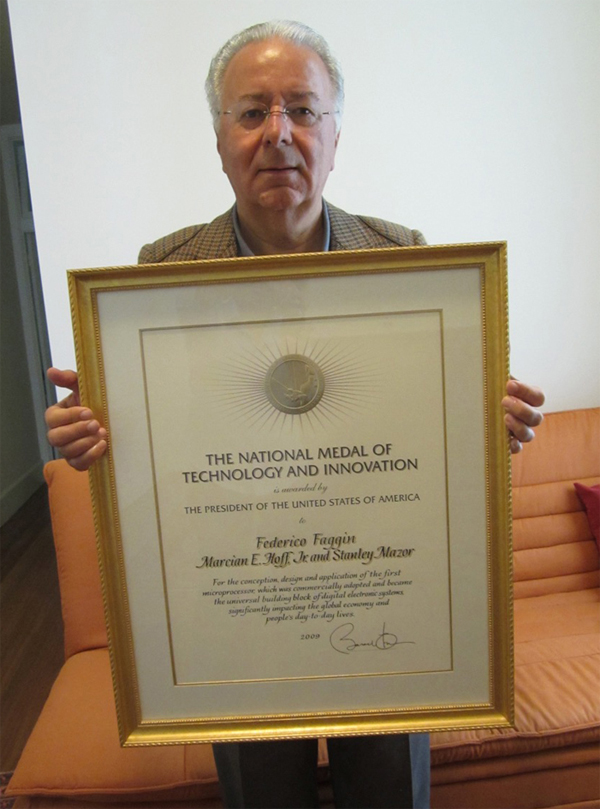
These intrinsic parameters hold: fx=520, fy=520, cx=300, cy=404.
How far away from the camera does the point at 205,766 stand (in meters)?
1.09

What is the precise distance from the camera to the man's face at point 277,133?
772 millimetres

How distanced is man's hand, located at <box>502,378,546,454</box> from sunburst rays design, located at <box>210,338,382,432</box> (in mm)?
161

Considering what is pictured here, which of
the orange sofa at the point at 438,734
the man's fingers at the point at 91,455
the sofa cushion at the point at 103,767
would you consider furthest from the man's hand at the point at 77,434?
the orange sofa at the point at 438,734

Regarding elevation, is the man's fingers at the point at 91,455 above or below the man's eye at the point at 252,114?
below

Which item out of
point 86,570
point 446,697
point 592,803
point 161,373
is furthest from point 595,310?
point 86,570

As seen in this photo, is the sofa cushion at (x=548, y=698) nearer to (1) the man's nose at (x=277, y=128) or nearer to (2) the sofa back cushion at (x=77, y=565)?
(2) the sofa back cushion at (x=77, y=565)

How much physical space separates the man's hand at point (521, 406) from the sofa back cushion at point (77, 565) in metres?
1.20

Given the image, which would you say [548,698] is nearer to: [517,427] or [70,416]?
[517,427]

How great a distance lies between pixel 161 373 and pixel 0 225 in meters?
2.32

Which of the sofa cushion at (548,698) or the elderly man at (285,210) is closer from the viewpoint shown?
the elderly man at (285,210)

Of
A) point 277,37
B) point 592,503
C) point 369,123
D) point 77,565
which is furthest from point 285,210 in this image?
point 592,503

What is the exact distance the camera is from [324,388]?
66 cm

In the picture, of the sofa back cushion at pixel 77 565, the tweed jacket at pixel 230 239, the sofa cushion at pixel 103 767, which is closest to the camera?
the tweed jacket at pixel 230 239

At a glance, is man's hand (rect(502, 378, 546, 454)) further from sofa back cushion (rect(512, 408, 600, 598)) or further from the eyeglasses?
sofa back cushion (rect(512, 408, 600, 598))
